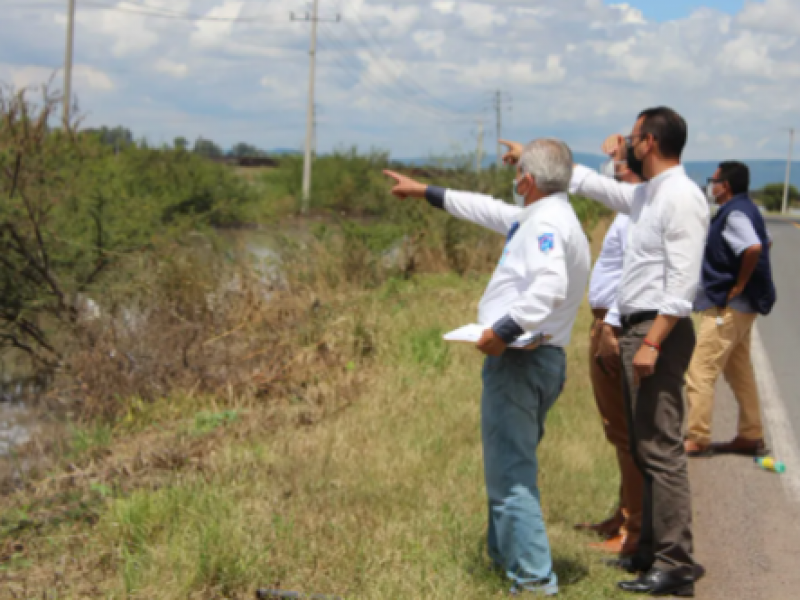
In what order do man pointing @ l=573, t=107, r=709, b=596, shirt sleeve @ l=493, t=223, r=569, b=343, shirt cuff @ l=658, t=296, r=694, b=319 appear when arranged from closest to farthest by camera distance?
shirt sleeve @ l=493, t=223, r=569, b=343, shirt cuff @ l=658, t=296, r=694, b=319, man pointing @ l=573, t=107, r=709, b=596

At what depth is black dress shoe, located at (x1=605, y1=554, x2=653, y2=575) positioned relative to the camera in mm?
5057

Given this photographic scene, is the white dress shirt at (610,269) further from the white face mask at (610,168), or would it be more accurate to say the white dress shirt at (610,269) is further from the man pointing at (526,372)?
the man pointing at (526,372)

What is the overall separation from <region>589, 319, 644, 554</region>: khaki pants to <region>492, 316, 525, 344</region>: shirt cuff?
3.83 feet

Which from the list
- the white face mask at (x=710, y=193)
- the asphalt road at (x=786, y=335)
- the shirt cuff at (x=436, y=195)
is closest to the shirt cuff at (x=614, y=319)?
the shirt cuff at (x=436, y=195)

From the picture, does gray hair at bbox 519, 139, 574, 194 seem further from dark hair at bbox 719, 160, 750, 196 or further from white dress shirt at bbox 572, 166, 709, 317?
dark hair at bbox 719, 160, 750, 196

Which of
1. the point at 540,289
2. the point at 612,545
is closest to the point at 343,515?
the point at 612,545

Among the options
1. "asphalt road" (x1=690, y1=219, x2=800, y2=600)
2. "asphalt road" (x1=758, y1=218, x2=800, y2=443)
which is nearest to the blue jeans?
"asphalt road" (x1=690, y1=219, x2=800, y2=600)

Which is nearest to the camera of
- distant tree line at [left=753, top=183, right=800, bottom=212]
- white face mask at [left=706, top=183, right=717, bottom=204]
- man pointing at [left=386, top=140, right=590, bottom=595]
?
man pointing at [left=386, top=140, right=590, bottom=595]

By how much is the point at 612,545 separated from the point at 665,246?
172cm

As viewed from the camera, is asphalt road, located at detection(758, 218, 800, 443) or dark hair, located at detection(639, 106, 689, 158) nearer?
dark hair, located at detection(639, 106, 689, 158)

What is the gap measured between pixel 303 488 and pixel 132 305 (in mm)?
Answer: 6087

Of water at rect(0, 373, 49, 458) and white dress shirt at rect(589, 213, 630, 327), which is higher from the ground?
white dress shirt at rect(589, 213, 630, 327)

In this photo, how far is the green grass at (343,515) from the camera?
15.6 ft

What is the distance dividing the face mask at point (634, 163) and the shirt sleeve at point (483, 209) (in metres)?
0.59
